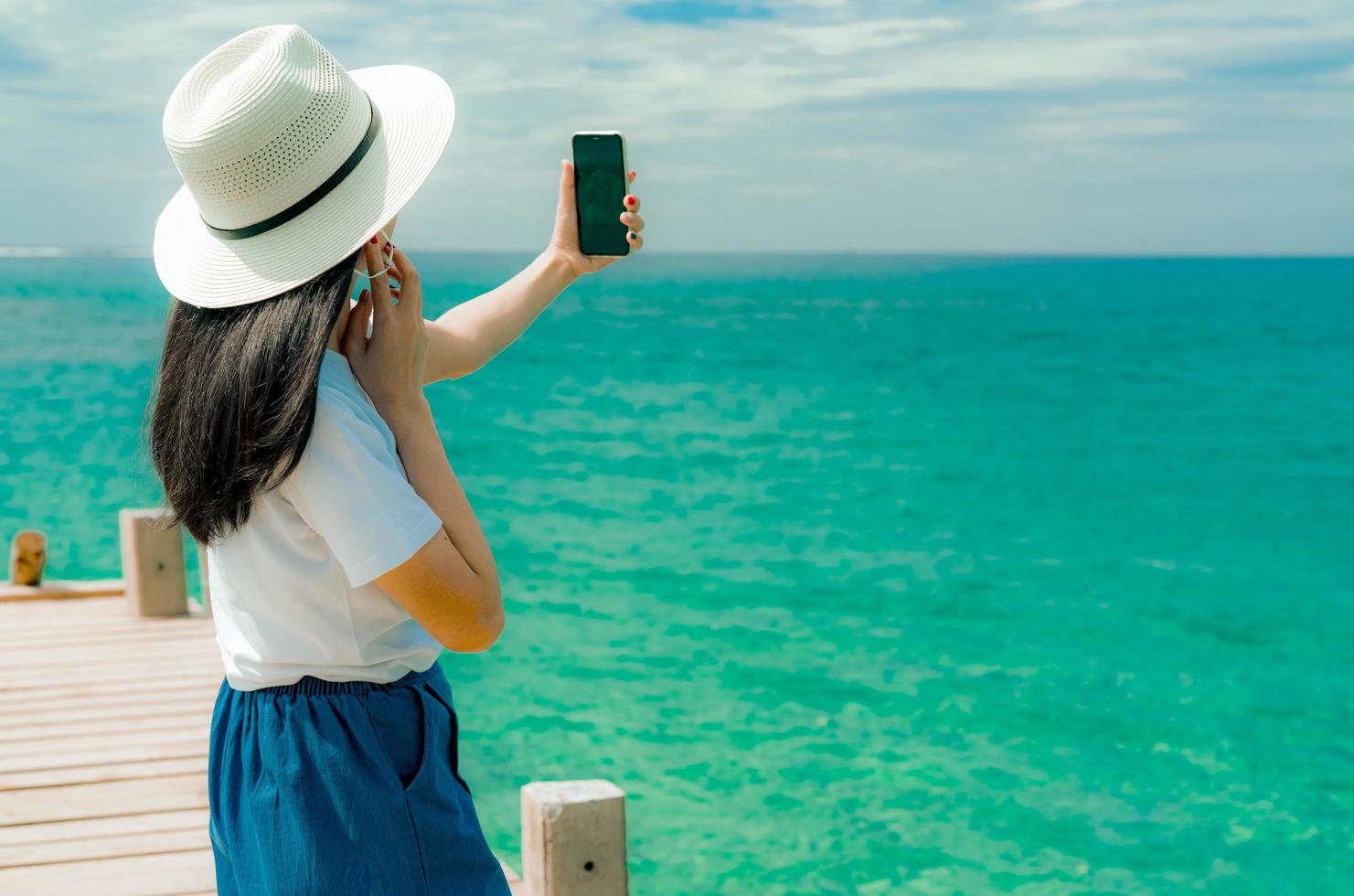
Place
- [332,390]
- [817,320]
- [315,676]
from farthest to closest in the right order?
[817,320], [315,676], [332,390]

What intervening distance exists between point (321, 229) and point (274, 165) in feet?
0.33

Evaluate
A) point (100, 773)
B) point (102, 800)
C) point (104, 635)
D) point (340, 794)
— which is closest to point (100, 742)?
point (100, 773)

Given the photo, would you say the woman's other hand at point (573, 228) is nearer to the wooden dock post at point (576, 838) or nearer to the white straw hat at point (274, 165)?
the white straw hat at point (274, 165)

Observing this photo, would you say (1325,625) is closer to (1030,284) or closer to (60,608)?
(60,608)

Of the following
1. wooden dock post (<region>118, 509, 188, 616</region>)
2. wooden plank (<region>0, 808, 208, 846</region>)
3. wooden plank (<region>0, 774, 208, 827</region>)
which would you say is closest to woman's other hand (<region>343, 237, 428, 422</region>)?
wooden plank (<region>0, 808, 208, 846</region>)

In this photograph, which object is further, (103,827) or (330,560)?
(103,827)

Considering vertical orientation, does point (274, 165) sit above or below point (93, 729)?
above

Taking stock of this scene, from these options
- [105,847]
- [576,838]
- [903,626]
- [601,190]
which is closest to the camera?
[601,190]

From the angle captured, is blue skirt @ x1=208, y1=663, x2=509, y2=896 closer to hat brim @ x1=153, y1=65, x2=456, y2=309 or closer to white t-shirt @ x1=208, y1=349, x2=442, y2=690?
white t-shirt @ x1=208, y1=349, x2=442, y2=690

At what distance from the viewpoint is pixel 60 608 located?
21.5ft

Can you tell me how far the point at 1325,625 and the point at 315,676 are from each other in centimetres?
1373

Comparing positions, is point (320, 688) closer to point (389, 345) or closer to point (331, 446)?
point (331, 446)

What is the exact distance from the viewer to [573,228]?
244 centimetres

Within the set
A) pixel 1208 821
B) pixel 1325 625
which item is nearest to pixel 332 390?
pixel 1208 821
